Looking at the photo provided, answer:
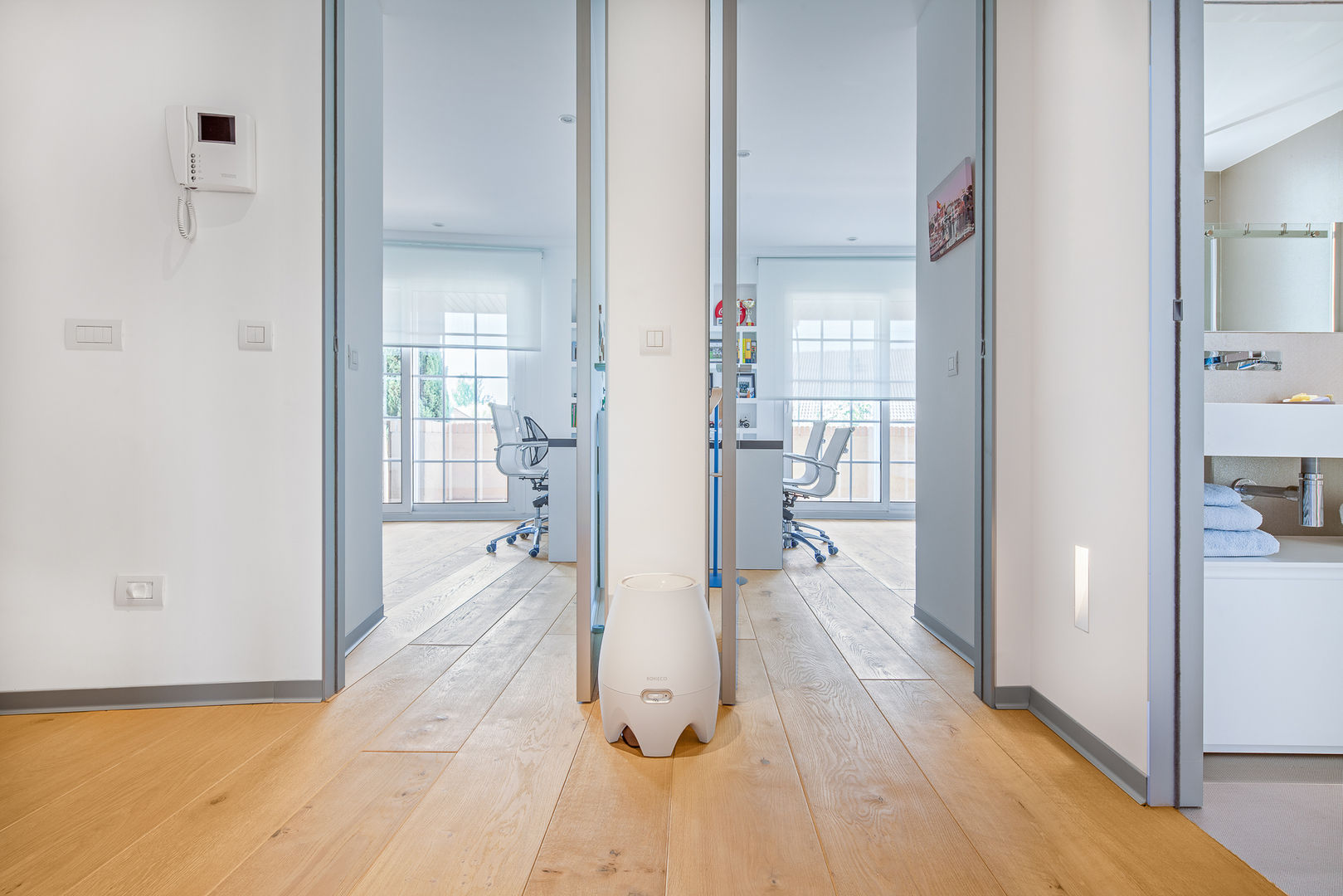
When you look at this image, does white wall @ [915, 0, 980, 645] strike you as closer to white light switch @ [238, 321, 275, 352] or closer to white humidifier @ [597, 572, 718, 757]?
white humidifier @ [597, 572, 718, 757]

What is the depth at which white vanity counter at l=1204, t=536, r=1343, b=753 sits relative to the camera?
5.17ft

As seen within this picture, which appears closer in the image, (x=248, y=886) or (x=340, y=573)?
(x=248, y=886)

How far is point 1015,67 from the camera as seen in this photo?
2.00 meters

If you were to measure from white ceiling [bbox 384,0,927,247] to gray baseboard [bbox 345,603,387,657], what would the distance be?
8.44ft

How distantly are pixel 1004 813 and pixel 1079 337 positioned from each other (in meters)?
1.14

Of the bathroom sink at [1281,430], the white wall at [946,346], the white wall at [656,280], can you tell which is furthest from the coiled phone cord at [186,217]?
the bathroom sink at [1281,430]

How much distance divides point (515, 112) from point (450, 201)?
1.70 meters

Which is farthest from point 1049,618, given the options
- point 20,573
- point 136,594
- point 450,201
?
point 450,201

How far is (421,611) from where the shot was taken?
301 cm

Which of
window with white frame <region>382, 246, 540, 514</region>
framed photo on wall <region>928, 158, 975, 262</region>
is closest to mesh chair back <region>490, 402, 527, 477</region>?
window with white frame <region>382, 246, 540, 514</region>

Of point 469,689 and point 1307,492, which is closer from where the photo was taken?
point 1307,492

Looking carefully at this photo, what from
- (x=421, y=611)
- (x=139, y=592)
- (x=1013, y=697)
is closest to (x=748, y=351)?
(x=421, y=611)

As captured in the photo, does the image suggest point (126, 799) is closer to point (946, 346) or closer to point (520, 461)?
point (946, 346)

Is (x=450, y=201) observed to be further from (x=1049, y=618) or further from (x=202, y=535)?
(x=1049, y=618)
